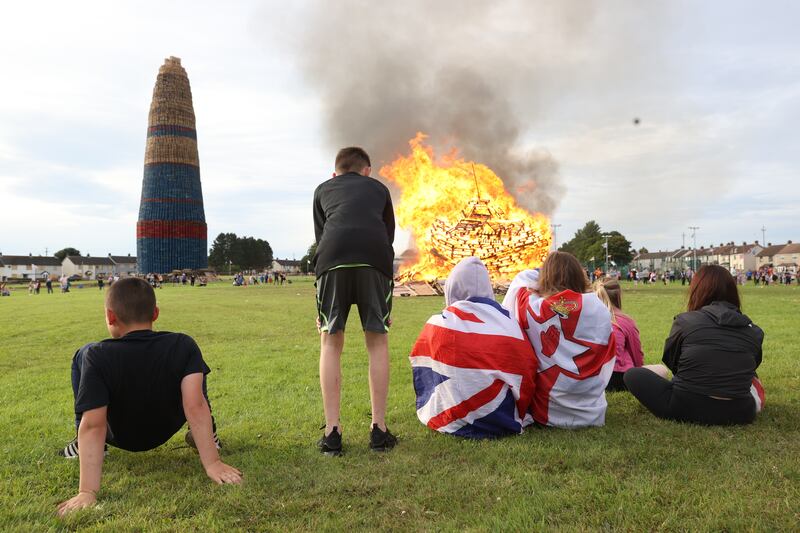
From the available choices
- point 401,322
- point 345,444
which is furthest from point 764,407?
point 401,322

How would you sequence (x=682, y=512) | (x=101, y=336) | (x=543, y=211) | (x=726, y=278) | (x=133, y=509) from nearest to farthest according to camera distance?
(x=682, y=512) < (x=133, y=509) < (x=726, y=278) < (x=101, y=336) < (x=543, y=211)

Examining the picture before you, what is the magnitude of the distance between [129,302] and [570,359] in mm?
3316

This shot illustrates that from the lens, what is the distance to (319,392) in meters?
6.25

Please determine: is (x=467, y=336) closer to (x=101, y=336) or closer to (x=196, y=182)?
(x=101, y=336)

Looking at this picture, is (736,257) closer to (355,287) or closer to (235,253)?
(235,253)

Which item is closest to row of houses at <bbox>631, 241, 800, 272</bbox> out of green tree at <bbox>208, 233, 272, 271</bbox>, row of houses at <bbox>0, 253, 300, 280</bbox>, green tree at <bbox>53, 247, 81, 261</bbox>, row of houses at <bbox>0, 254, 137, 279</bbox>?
green tree at <bbox>208, 233, 272, 271</bbox>

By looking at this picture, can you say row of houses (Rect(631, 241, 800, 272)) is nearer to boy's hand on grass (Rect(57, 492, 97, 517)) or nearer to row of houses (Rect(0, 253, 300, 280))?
row of houses (Rect(0, 253, 300, 280))

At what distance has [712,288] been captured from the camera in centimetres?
459

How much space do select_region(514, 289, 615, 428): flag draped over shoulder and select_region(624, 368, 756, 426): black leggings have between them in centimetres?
47

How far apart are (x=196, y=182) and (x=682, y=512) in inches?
2920

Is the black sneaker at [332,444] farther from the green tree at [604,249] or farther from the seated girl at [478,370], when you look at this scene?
the green tree at [604,249]

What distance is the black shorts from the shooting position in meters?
4.23

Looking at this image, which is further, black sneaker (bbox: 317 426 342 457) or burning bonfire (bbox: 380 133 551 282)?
burning bonfire (bbox: 380 133 551 282)

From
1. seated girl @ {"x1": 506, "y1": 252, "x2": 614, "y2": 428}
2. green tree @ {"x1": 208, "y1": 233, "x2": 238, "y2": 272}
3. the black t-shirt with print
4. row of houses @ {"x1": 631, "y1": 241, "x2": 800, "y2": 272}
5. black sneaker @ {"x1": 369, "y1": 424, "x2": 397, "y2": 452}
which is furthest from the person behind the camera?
green tree @ {"x1": 208, "y1": 233, "x2": 238, "y2": 272}
